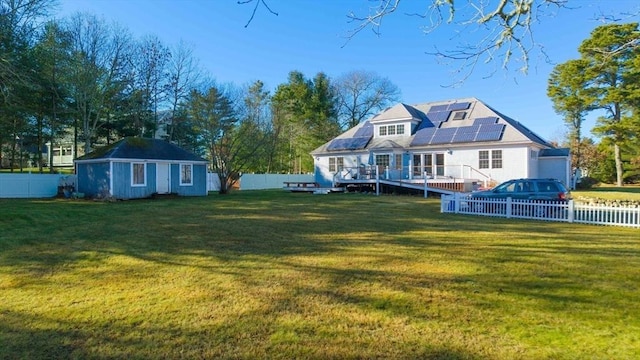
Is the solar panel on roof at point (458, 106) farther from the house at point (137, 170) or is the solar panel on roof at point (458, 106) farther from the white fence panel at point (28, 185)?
the white fence panel at point (28, 185)

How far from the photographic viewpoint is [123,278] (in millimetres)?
5594

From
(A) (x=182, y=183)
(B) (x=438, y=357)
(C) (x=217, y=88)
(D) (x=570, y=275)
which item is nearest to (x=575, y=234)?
(D) (x=570, y=275)

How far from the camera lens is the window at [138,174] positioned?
800 inches

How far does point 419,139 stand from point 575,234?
17597 millimetres

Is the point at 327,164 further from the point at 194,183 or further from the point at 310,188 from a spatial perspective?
the point at 194,183

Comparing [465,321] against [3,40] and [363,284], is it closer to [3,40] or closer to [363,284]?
[363,284]

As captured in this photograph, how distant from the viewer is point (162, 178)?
71.2 ft

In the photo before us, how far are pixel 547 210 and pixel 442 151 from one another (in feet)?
44.5

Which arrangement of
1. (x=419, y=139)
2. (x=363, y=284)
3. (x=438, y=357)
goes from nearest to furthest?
(x=438, y=357) < (x=363, y=284) < (x=419, y=139)

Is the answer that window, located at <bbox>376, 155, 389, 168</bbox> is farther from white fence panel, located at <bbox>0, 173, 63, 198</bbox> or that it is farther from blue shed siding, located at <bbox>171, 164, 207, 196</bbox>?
white fence panel, located at <bbox>0, 173, 63, 198</bbox>

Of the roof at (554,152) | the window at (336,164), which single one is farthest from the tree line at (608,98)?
the window at (336,164)

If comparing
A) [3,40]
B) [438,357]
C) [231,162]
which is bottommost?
[438,357]

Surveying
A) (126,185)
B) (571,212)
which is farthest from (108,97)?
(571,212)

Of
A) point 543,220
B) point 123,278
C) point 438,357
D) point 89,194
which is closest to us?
point 438,357
